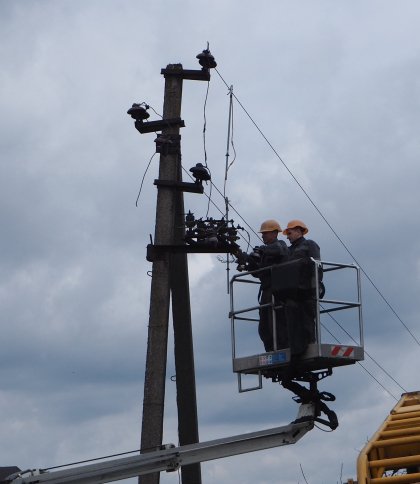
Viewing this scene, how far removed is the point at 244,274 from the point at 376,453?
2892 mm

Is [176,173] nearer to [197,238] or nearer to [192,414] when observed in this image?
[197,238]

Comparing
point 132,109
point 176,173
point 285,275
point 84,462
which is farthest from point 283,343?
point 132,109

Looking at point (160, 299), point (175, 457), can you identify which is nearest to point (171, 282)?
point (160, 299)

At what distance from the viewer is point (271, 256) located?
455 inches

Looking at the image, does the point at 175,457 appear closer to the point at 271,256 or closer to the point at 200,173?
the point at 271,256

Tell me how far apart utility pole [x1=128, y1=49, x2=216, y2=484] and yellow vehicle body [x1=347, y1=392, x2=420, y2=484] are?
132 inches

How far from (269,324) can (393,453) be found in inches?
88.2

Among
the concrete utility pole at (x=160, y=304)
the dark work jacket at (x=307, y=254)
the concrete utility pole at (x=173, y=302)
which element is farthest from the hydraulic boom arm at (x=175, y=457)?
the concrete utility pole at (x=173, y=302)

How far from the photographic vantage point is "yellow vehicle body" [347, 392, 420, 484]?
9.06 metres

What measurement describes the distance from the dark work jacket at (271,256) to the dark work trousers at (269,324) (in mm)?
119

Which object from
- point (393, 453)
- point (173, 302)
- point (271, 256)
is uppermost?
point (173, 302)

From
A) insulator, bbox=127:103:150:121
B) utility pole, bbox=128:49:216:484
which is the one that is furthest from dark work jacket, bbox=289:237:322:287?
insulator, bbox=127:103:150:121

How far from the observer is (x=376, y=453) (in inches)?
386

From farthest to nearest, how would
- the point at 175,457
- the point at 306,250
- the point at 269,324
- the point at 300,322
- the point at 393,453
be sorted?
the point at 269,324 < the point at 306,250 < the point at 300,322 < the point at 175,457 < the point at 393,453
